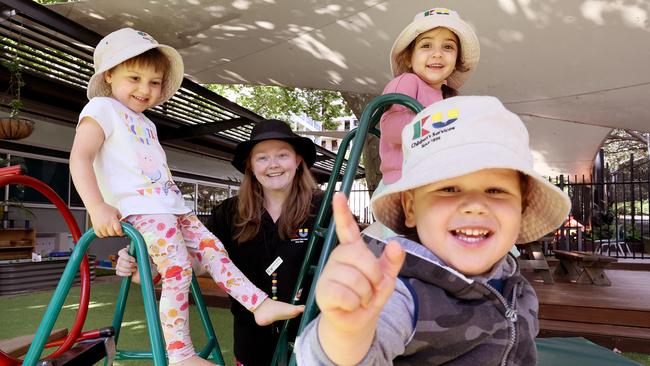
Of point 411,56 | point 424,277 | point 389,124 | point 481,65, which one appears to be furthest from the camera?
point 481,65

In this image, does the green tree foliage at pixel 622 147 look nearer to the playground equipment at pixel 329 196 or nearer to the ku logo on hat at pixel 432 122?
the playground equipment at pixel 329 196

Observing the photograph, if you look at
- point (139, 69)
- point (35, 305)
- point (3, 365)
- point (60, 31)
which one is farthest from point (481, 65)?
point (35, 305)

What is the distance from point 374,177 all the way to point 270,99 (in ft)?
23.3

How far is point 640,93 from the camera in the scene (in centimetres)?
464

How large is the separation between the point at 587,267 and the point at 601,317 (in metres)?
1.48

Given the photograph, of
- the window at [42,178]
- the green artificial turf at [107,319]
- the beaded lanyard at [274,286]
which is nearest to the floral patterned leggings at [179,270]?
the beaded lanyard at [274,286]

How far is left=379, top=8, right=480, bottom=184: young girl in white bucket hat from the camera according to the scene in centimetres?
176

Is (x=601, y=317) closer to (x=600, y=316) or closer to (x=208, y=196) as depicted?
(x=600, y=316)

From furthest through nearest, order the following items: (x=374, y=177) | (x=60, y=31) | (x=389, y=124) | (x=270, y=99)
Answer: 1. (x=270, y=99)
2. (x=374, y=177)
3. (x=60, y=31)
4. (x=389, y=124)

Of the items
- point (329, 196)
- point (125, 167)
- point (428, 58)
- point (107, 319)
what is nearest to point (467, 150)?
point (428, 58)

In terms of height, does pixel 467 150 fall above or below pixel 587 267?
above

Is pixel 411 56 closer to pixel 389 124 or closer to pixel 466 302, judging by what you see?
pixel 389 124

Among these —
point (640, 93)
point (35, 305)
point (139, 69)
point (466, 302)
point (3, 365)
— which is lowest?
point (35, 305)

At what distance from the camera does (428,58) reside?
1.82 meters
